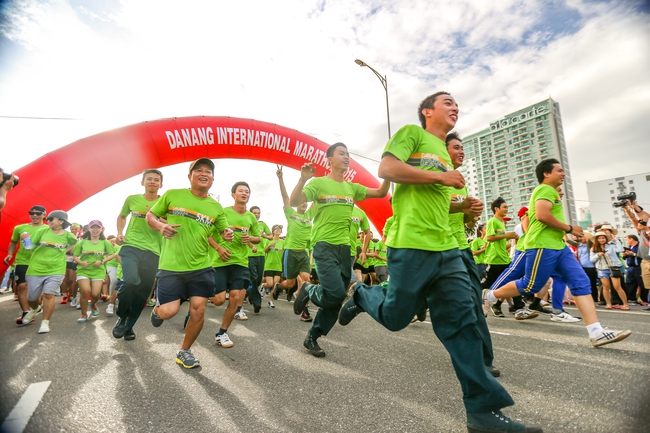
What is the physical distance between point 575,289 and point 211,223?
4.11 metres

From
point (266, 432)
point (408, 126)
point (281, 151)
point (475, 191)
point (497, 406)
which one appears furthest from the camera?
point (475, 191)

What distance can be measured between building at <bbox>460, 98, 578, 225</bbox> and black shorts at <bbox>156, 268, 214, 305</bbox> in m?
107

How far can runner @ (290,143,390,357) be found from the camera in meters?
3.59

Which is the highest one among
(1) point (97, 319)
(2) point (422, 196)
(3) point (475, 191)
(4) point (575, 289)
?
(3) point (475, 191)

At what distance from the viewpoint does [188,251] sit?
354 centimetres

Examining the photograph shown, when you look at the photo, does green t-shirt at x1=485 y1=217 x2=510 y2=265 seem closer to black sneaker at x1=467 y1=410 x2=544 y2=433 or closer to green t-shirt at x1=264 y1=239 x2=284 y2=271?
black sneaker at x1=467 y1=410 x2=544 y2=433

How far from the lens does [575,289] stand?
3.82 meters

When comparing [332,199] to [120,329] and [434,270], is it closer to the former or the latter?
[434,270]

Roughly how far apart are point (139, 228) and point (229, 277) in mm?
1474

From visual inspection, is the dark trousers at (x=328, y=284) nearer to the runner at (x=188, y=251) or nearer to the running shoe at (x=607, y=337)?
the runner at (x=188, y=251)

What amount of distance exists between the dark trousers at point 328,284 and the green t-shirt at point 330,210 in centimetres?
11

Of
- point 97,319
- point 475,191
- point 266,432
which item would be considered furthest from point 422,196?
point 475,191

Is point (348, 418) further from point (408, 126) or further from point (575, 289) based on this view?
point (575, 289)

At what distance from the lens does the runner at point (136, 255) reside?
14.7 ft
